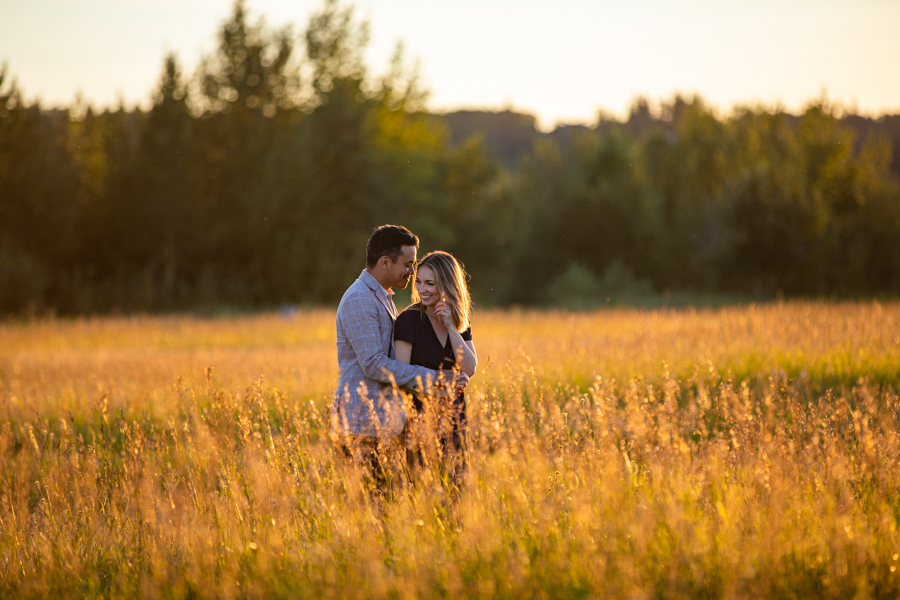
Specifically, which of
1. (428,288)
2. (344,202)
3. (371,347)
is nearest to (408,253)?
(428,288)

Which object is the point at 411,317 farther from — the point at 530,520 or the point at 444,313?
the point at 530,520

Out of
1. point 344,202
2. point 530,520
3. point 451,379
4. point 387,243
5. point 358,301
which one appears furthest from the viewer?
point 344,202

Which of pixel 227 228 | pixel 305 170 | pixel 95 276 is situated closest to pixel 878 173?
pixel 305 170

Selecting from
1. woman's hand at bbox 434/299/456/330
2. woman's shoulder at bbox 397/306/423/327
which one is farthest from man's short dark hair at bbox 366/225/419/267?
woman's hand at bbox 434/299/456/330

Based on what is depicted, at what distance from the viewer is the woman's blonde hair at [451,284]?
407 centimetres

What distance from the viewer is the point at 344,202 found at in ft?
119

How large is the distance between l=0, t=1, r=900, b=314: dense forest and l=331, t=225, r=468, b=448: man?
22.5 metres

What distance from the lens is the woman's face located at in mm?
4121

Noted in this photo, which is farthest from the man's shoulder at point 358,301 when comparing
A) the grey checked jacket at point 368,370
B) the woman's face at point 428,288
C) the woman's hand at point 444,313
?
the woman's hand at point 444,313

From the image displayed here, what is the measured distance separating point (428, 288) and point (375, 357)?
0.51m

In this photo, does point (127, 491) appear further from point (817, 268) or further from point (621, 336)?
point (817, 268)

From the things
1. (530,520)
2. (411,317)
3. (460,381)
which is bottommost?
(530,520)

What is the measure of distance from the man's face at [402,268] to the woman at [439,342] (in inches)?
5.1

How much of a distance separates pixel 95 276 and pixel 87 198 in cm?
323
